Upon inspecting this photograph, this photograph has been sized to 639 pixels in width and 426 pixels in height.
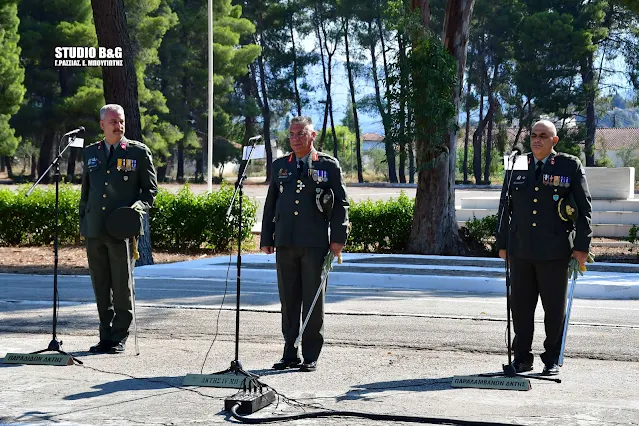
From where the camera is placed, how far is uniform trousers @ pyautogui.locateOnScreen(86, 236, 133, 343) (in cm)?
860

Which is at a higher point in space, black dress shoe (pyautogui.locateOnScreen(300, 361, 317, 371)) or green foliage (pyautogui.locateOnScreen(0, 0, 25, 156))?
green foliage (pyautogui.locateOnScreen(0, 0, 25, 156))

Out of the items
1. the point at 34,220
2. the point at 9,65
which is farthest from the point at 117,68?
the point at 9,65

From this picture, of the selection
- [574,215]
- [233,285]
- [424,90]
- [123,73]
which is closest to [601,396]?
[574,215]

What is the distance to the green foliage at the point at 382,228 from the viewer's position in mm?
21047

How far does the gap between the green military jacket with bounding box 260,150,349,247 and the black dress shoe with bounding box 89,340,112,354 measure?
1.86 metres

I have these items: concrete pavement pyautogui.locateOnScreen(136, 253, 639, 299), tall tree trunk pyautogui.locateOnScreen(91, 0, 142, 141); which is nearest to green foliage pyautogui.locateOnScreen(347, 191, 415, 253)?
A: concrete pavement pyautogui.locateOnScreen(136, 253, 639, 299)

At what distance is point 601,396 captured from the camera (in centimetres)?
697

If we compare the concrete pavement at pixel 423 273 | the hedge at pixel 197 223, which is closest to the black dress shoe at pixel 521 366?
the concrete pavement at pixel 423 273

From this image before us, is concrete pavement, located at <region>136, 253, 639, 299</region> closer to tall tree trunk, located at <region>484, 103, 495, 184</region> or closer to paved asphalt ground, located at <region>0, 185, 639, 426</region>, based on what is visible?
paved asphalt ground, located at <region>0, 185, 639, 426</region>

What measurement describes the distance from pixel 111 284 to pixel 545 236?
3797 mm

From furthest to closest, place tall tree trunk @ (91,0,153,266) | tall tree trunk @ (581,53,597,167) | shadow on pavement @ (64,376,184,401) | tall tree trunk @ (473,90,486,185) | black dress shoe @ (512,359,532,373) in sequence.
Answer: tall tree trunk @ (473,90,486,185), tall tree trunk @ (581,53,597,167), tall tree trunk @ (91,0,153,266), black dress shoe @ (512,359,532,373), shadow on pavement @ (64,376,184,401)

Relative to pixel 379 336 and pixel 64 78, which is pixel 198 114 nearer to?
pixel 64 78

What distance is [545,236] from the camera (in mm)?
7625

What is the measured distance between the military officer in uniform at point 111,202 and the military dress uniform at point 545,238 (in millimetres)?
3197
